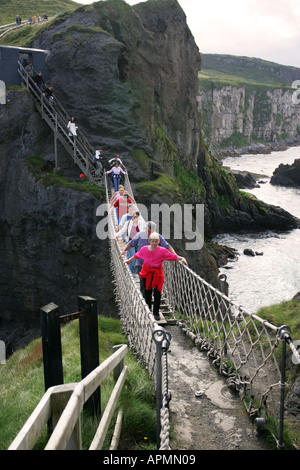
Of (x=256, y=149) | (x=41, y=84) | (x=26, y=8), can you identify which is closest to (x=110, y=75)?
(x=41, y=84)

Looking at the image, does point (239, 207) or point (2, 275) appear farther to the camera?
point (239, 207)

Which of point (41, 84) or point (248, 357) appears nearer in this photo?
point (248, 357)

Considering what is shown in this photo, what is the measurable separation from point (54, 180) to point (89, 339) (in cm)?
1604

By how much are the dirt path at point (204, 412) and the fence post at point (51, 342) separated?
4.12ft

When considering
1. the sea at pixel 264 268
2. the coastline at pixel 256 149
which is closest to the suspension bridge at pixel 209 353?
the sea at pixel 264 268

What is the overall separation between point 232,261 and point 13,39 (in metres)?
22.3

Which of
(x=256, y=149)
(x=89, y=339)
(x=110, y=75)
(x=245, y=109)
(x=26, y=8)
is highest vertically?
(x=26, y=8)

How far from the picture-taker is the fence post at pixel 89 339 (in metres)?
3.93

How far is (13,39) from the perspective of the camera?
28922mm

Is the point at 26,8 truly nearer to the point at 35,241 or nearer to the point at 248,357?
the point at 35,241

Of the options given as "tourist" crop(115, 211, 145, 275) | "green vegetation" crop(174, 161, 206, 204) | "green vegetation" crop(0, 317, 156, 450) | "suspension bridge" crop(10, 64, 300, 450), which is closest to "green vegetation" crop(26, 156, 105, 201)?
"tourist" crop(115, 211, 145, 275)

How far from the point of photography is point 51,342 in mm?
3719
